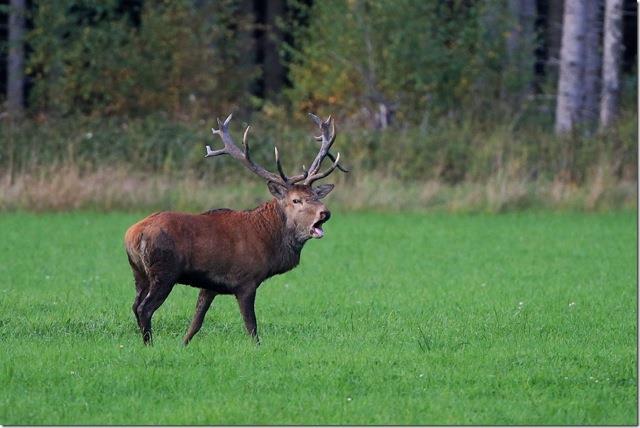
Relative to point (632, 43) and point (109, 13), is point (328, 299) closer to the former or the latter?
point (109, 13)

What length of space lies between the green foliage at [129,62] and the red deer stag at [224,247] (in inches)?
782

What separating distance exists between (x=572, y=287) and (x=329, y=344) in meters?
4.72

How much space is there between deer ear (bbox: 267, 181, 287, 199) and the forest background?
1155cm

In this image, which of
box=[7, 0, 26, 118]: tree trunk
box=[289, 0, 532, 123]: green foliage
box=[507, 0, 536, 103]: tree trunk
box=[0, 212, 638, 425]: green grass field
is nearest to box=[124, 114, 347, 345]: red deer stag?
box=[0, 212, 638, 425]: green grass field

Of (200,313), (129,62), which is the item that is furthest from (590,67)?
(200,313)

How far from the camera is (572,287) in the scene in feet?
46.5

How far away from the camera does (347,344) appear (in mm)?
10203

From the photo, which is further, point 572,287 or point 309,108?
point 309,108

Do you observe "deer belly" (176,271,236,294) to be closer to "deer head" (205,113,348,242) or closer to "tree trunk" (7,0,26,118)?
"deer head" (205,113,348,242)

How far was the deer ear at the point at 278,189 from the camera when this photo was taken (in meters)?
10.7

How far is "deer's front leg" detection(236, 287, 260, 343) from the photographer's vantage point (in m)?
10.1

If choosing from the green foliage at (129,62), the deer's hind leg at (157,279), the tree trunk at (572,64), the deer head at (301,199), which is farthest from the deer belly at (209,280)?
the green foliage at (129,62)

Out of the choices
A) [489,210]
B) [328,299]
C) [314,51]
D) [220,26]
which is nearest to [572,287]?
[328,299]

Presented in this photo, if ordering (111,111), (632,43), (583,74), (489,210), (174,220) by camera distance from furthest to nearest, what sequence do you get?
(632,43) → (111,111) → (583,74) → (489,210) → (174,220)
